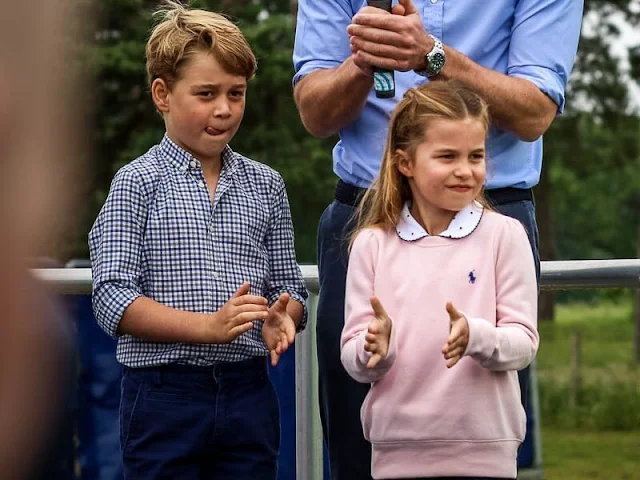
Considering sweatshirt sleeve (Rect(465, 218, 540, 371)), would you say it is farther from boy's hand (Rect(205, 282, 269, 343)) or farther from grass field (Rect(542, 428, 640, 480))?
grass field (Rect(542, 428, 640, 480))

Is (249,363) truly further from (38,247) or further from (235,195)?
(38,247)

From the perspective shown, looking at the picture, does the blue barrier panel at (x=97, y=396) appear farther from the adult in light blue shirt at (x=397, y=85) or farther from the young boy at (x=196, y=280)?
the adult in light blue shirt at (x=397, y=85)

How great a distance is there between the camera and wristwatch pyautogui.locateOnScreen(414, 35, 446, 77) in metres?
3.20

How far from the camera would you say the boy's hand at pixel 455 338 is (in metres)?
2.92

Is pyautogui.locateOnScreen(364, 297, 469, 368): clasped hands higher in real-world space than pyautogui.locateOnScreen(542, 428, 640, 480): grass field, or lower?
higher

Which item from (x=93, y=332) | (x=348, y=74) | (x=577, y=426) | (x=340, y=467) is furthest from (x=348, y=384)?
(x=577, y=426)

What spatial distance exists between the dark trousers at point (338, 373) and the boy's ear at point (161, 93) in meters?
0.54

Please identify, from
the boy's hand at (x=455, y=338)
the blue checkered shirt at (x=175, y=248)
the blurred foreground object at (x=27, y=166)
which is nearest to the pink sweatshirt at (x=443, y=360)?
the boy's hand at (x=455, y=338)

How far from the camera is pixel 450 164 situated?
3197mm

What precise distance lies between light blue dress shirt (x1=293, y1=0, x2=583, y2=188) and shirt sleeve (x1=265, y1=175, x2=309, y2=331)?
0.29m

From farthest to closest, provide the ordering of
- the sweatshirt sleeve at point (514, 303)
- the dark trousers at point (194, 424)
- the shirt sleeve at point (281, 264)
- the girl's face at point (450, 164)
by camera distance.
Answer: the shirt sleeve at point (281, 264) < the dark trousers at point (194, 424) < the girl's face at point (450, 164) < the sweatshirt sleeve at point (514, 303)

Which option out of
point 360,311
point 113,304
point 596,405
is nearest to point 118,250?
point 113,304

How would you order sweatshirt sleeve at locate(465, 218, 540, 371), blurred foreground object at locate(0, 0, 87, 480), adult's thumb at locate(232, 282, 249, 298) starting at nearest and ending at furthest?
blurred foreground object at locate(0, 0, 87, 480)
sweatshirt sleeve at locate(465, 218, 540, 371)
adult's thumb at locate(232, 282, 249, 298)

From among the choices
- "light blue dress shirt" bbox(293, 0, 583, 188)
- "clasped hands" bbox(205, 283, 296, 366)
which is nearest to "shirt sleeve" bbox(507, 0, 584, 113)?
Answer: "light blue dress shirt" bbox(293, 0, 583, 188)
